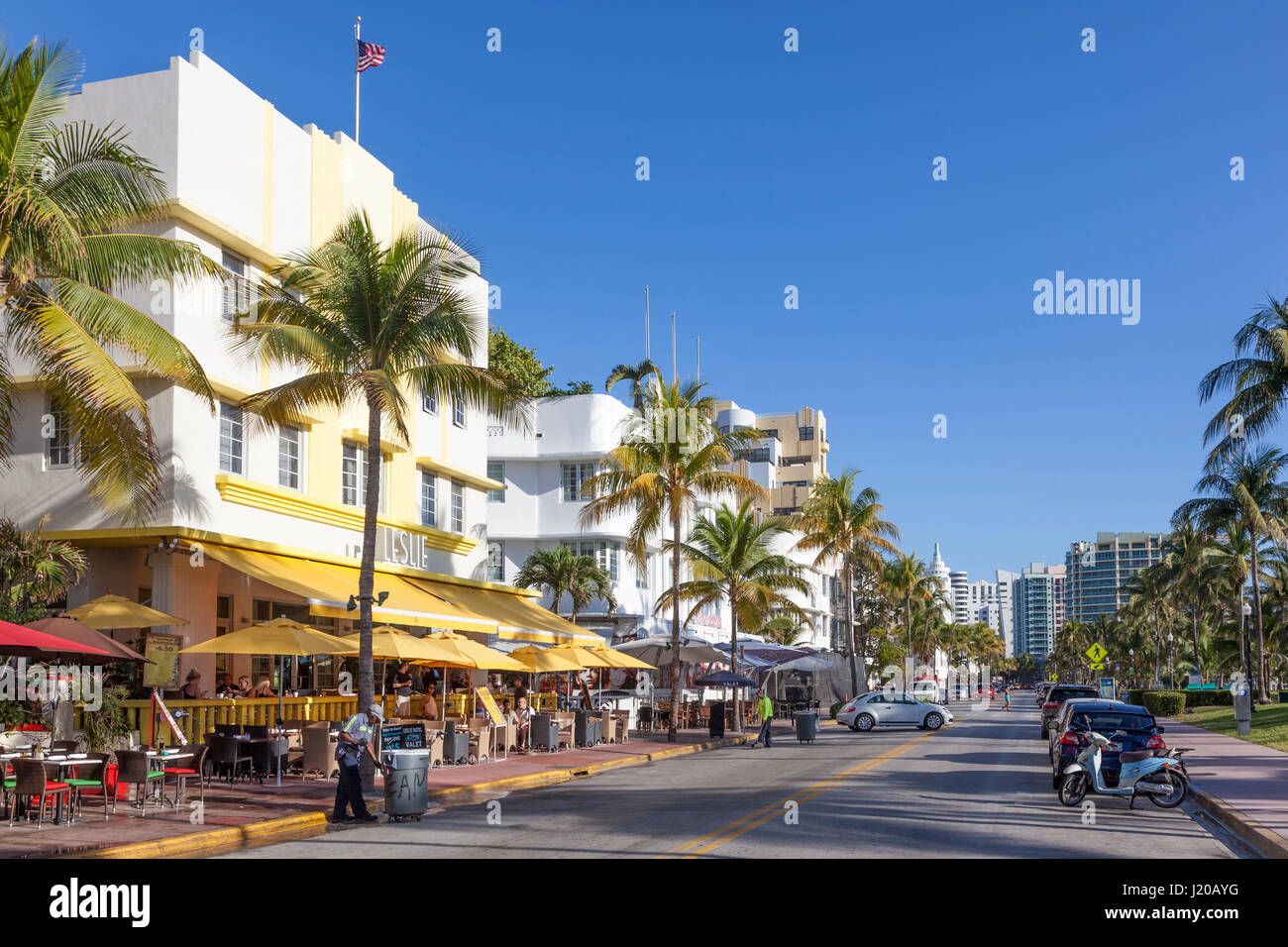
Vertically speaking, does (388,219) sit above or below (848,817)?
above

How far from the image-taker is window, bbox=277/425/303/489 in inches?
1051

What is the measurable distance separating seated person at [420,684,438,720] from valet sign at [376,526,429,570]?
3.63 m

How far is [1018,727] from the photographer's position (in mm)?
45531

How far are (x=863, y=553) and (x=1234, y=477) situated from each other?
1736 centimetres

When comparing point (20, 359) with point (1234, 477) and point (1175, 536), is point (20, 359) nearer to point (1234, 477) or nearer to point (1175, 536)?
point (1234, 477)

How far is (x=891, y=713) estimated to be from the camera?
43.3 metres

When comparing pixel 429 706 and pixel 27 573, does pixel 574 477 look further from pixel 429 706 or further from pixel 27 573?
pixel 27 573

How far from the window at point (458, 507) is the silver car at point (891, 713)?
16.7m

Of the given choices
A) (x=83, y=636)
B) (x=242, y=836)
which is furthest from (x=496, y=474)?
(x=242, y=836)

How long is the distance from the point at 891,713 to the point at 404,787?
3001 centimetres

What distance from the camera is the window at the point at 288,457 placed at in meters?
26.7

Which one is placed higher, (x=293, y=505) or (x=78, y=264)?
(x=78, y=264)

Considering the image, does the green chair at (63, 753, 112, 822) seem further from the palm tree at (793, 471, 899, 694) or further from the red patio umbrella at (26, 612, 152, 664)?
the palm tree at (793, 471, 899, 694)
